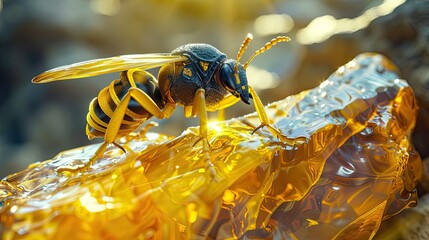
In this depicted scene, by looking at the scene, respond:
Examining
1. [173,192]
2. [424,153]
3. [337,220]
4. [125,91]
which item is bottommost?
[424,153]

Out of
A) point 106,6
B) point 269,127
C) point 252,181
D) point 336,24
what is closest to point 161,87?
point 269,127

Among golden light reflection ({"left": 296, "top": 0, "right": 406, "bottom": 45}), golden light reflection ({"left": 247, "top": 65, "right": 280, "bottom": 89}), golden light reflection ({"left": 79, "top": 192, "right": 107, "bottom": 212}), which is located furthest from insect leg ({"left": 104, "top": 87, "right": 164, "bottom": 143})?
golden light reflection ({"left": 247, "top": 65, "right": 280, "bottom": 89})

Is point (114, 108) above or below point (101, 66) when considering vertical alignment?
below

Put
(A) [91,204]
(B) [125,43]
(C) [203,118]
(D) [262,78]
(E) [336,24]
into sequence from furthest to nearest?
(B) [125,43]
(D) [262,78]
(E) [336,24]
(C) [203,118]
(A) [91,204]

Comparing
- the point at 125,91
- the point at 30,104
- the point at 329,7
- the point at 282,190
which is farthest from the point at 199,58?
the point at 329,7

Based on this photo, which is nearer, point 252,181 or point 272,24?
point 252,181

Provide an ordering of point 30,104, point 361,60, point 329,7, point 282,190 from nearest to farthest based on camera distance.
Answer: point 282,190
point 361,60
point 30,104
point 329,7

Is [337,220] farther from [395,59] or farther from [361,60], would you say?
[395,59]

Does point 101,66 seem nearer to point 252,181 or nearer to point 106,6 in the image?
point 252,181
